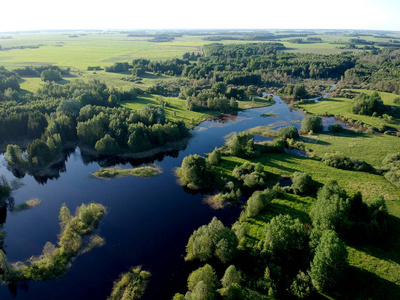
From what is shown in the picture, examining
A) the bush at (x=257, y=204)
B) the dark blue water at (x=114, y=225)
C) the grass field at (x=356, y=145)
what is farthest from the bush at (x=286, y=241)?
the grass field at (x=356, y=145)

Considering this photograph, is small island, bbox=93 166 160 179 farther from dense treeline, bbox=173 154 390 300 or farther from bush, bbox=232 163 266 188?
dense treeline, bbox=173 154 390 300

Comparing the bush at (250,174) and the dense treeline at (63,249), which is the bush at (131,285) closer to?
the dense treeline at (63,249)

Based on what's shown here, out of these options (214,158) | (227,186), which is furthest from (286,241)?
(214,158)

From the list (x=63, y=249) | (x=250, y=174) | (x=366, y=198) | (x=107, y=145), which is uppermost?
(x=107, y=145)

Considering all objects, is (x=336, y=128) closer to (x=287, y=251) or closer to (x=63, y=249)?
(x=287, y=251)

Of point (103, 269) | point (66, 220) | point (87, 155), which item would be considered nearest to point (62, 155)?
point (87, 155)

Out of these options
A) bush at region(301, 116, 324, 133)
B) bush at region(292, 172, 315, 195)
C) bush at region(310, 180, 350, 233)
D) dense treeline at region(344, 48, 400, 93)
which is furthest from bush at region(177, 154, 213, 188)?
dense treeline at region(344, 48, 400, 93)
